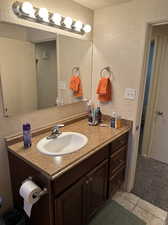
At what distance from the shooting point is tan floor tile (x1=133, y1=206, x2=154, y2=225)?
1.73 meters

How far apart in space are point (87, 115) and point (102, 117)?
0.70 ft

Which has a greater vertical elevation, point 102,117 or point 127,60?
point 127,60

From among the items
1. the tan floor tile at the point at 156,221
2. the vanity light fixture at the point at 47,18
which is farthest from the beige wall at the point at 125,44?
the tan floor tile at the point at 156,221

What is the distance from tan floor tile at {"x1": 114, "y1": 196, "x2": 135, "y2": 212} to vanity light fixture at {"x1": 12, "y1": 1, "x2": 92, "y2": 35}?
2.12 meters

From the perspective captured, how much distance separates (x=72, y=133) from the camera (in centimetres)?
169

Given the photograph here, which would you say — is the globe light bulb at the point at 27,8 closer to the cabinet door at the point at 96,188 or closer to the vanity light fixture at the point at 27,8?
the vanity light fixture at the point at 27,8

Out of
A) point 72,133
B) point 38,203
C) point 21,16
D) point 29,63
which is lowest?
point 38,203

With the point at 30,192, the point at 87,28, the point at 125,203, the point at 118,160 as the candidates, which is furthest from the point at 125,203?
the point at 87,28

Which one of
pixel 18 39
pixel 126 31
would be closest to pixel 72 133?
pixel 18 39

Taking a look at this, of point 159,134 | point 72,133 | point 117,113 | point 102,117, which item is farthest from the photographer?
point 159,134

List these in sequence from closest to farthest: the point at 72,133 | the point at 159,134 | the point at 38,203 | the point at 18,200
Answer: the point at 38,203 < the point at 18,200 < the point at 72,133 < the point at 159,134

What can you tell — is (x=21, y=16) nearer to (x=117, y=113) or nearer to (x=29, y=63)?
(x=29, y=63)

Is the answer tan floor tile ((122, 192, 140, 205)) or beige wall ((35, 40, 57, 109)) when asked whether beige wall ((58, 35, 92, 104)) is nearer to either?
beige wall ((35, 40, 57, 109))

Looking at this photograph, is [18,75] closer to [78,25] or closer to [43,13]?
[43,13]
